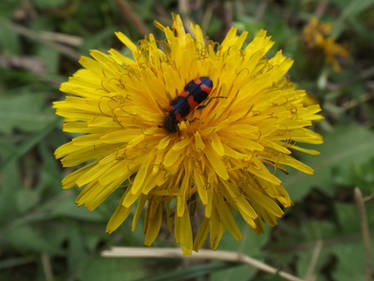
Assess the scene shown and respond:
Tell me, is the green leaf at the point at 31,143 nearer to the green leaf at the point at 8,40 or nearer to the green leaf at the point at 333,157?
the green leaf at the point at 8,40

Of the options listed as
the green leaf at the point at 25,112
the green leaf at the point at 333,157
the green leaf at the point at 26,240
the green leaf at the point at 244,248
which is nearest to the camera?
the green leaf at the point at 244,248

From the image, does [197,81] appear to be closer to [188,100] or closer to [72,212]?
[188,100]

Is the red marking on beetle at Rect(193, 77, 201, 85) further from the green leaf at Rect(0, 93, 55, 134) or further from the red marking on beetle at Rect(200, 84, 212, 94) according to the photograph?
the green leaf at Rect(0, 93, 55, 134)

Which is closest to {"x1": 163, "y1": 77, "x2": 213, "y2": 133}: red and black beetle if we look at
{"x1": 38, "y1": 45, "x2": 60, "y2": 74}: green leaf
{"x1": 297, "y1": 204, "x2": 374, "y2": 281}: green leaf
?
{"x1": 297, "y1": 204, "x2": 374, "y2": 281}: green leaf

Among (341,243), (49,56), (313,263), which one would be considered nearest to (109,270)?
(313,263)

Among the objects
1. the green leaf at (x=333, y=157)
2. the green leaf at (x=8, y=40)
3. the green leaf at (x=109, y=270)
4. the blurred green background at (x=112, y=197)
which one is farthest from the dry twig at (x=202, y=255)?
the green leaf at (x=8, y=40)

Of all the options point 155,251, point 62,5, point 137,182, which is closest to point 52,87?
point 62,5
